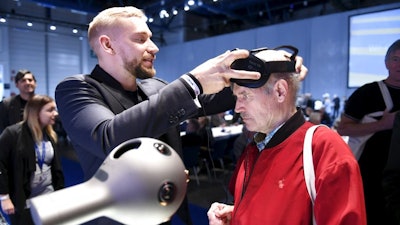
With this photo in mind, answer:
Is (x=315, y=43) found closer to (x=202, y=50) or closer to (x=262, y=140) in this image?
(x=202, y=50)

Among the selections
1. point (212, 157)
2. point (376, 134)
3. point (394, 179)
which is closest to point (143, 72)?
point (394, 179)

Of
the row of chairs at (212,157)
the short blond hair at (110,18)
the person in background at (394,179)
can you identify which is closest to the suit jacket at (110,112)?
the short blond hair at (110,18)

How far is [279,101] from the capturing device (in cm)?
84

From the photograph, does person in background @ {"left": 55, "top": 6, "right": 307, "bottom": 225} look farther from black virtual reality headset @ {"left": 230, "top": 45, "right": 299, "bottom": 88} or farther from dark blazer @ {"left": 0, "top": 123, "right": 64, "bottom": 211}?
dark blazer @ {"left": 0, "top": 123, "right": 64, "bottom": 211}

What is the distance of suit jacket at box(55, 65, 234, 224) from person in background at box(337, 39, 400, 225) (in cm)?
115

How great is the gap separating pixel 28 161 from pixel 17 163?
7cm

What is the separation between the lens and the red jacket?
2.21 ft

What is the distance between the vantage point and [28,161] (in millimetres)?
2316

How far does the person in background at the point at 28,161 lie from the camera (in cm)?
226

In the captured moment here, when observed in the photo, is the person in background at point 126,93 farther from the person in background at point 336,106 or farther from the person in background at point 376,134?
the person in background at point 336,106

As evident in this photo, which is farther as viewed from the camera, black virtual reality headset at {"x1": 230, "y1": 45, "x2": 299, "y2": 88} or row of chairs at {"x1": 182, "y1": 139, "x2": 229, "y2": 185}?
row of chairs at {"x1": 182, "y1": 139, "x2": 229, "y2": 185}

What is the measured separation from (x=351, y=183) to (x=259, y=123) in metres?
0.29

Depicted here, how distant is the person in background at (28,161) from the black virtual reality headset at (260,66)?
2022mm

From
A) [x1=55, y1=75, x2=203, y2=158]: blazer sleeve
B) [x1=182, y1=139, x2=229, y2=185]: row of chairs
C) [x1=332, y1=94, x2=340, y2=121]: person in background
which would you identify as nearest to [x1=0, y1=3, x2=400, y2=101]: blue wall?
[x1=332, y1=94, x2=340, y2=121]: person in background
